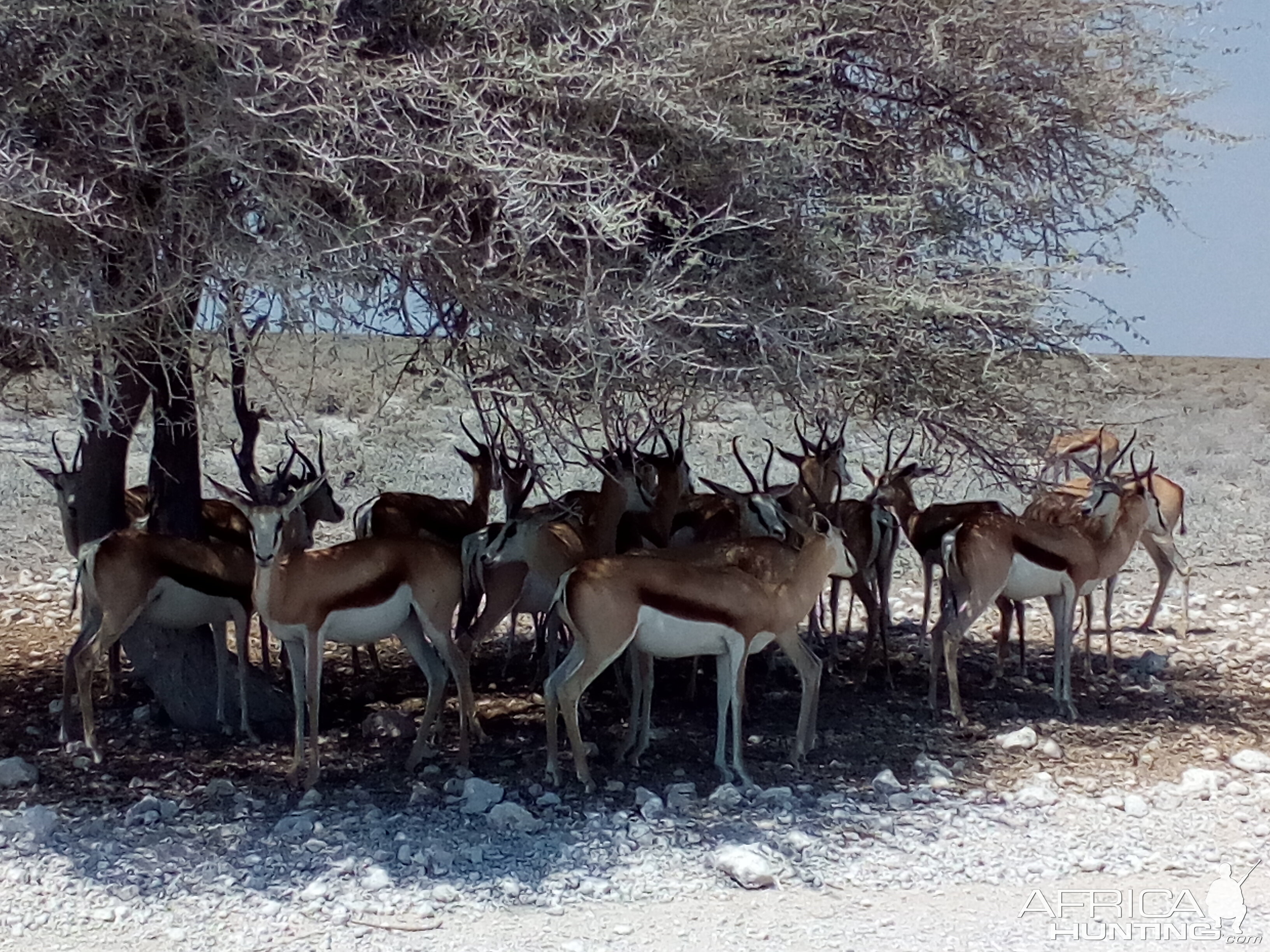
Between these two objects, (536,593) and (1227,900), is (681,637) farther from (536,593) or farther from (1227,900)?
(1227,900)

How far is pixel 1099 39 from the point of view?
7824mm

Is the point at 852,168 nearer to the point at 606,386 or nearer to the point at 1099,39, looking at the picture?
the point at 1099,39

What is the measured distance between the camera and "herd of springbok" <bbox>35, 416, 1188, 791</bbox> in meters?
7.44

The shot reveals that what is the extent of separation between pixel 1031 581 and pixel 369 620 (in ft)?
13.8

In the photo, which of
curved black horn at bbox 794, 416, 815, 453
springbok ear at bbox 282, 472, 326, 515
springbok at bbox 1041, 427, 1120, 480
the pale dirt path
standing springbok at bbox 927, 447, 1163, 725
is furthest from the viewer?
springbok at bbox 1041, 427, 1120, 480

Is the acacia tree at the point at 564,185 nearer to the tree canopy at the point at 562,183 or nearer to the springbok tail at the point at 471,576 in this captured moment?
the tree canopy at the point at 562,183

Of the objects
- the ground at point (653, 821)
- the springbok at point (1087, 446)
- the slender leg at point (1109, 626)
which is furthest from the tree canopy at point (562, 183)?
the springbok at point (1087, 446)

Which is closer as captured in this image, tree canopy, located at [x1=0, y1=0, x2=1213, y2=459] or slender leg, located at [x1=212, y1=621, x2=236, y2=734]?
tree canopy, located at [x1=0, y1=0, x2=1213, y2=459]

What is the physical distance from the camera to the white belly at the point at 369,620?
7.55 metres

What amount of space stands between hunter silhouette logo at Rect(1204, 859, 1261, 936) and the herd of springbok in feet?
7.60

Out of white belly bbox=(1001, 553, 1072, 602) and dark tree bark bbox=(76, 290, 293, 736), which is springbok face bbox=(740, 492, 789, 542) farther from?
dark tree bark bbox=(76, 290, 293, 736)

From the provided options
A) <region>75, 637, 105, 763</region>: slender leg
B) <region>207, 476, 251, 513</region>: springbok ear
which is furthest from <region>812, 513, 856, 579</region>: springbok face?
<region>75, 637, 105, 763</region>: slender leg

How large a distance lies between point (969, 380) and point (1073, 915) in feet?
9.58

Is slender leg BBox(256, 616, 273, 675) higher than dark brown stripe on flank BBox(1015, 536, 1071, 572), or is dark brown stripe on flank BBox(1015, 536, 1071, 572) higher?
dark brown stripe on flank BBox(1015, 536, 1071, 572)
